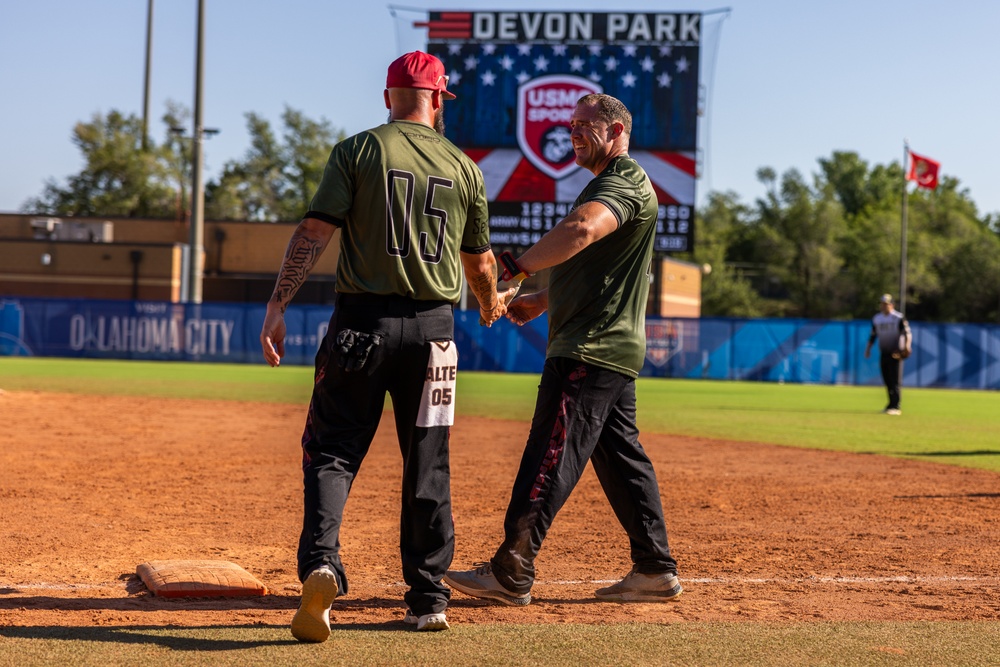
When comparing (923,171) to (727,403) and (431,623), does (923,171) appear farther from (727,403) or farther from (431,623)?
(431,623)

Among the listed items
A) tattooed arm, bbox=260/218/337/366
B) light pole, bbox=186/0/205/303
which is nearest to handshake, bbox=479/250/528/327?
tattooed arm, bbox=260/218/337/366

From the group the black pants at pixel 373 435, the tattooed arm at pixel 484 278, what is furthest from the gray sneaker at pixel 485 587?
the tattooed arm at pixel 484 278

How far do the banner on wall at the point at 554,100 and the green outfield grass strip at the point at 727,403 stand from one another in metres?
4.44

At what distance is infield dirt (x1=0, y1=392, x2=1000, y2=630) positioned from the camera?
4598 mm

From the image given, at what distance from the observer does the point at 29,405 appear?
592 inches

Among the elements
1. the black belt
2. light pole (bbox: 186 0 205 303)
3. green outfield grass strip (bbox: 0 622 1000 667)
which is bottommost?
green outfield grass strip (bbox: 0 622 1000 667)

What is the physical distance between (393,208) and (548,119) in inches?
1002

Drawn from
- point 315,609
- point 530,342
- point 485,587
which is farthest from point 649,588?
point 530,342

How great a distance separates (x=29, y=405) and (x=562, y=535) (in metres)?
10.7

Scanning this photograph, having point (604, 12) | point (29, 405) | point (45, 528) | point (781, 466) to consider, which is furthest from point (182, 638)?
point (604, 12)

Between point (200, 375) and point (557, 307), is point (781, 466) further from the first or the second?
point (200, 375)

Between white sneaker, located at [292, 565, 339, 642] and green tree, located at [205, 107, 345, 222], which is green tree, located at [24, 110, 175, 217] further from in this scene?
white sneaker, located at [292, 565, 339, 642]

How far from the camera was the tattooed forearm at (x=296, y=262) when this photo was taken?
4.28 meters

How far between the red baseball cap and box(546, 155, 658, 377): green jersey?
0.74 metres
